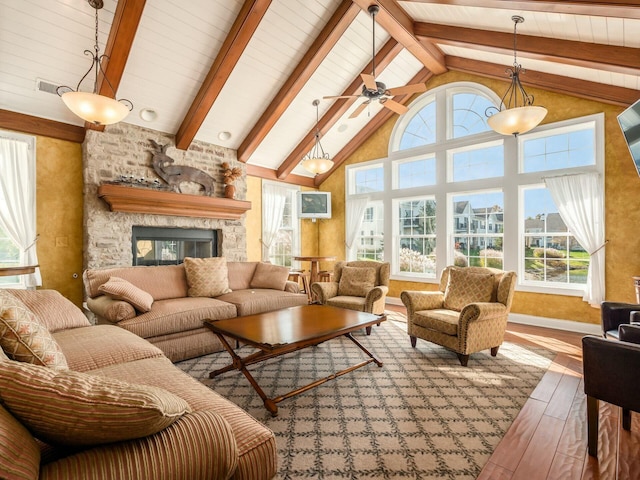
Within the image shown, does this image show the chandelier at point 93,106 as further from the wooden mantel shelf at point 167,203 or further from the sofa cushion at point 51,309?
the wooden mantel shelf at point 167,203

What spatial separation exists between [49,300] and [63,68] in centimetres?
297

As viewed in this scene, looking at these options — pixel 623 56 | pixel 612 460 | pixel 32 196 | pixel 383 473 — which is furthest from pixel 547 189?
pixel 32 196

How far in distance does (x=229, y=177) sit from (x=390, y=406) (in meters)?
4.68

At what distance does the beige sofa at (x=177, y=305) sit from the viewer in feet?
10.0

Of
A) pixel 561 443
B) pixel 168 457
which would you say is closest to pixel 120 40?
pixel 168 457

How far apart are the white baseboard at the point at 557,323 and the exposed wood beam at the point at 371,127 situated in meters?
4.10

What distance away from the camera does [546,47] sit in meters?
3.55

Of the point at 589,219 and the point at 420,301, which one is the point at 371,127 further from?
the point at 420,301

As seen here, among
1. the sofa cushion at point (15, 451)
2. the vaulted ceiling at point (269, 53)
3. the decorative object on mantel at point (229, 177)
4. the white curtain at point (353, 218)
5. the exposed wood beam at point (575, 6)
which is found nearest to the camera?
the sofa cushion at point (15, 451)

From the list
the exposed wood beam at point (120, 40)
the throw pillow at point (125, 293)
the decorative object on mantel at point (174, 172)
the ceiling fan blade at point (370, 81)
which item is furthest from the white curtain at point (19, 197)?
the ceiling fan blade at point (370, 81)

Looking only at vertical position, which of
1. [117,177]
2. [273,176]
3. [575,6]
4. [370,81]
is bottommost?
[117,177]

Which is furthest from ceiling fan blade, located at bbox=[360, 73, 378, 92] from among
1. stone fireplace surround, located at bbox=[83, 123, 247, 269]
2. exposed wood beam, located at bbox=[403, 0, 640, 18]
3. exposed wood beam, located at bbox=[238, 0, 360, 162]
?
stone fireplace surround, located at bbox=[83, 123, 247, 269]

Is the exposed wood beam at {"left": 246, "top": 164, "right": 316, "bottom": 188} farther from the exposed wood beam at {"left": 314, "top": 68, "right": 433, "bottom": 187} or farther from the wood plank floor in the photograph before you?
the wood plank floor

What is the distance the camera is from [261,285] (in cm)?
462
